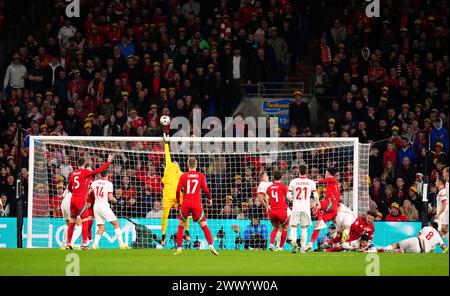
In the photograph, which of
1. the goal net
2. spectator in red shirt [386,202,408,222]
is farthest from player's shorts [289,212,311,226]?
spectator in red shirt [386,202,408,222]

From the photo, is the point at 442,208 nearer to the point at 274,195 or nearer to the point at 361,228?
the point at 361,228

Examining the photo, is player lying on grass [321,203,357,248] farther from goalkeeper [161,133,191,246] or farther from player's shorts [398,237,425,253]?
goalkeeper [161,133,191,246]

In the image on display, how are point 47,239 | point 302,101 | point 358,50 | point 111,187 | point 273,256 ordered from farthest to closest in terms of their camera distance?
point 358,50 < point 302,101 < point 47,239 < point 111,187 < point 273,256

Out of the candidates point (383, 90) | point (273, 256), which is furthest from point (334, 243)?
point (383, 90)

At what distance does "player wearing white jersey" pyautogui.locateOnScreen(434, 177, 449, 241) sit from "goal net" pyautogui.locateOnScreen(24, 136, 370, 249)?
1785 millimetres

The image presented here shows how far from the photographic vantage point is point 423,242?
23656 mm

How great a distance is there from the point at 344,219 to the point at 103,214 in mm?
5305

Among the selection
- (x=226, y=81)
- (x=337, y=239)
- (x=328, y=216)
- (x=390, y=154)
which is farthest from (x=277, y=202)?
(x=226, y=81)

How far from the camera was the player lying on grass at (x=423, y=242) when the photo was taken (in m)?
23.5

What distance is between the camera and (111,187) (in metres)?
23.7

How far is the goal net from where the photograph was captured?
2516 cm

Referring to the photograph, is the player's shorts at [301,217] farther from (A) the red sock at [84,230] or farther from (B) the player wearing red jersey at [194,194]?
(A) the red sock at [84,230]
